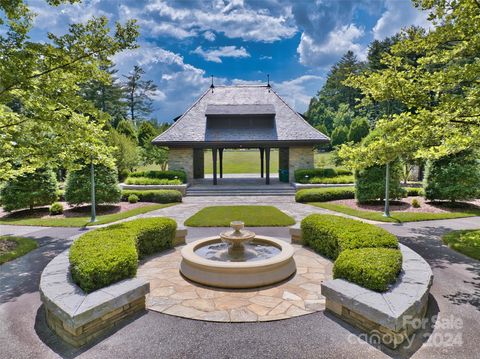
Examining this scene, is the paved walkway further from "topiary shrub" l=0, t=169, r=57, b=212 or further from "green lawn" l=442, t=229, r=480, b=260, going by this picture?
"topiary shrub" l=0, t=169, r=57, b=212

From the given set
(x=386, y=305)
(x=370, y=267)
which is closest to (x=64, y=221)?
(x=370, y=267)

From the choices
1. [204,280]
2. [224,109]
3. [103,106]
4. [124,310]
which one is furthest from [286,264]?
[103,106]

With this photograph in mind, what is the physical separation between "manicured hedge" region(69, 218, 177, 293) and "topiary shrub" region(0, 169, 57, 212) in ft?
32.1

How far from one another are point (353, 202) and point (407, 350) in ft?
42.9

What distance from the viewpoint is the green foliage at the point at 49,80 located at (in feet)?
22.0

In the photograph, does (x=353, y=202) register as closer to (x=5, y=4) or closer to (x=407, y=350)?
(x=407, y=350)

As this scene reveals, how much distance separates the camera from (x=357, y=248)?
636 cm

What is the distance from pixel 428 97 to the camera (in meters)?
7.80

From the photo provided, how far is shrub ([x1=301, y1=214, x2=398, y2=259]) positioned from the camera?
6.50 meters

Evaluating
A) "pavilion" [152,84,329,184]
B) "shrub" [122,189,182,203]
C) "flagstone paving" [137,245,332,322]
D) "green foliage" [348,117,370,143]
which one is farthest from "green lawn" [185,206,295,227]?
"green foliage" [348,117,370,143]

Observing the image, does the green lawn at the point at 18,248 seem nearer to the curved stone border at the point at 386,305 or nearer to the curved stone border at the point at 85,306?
the curved stone border at the point at 85,306

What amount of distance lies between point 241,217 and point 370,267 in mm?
8404

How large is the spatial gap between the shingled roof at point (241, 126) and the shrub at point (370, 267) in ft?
56.0

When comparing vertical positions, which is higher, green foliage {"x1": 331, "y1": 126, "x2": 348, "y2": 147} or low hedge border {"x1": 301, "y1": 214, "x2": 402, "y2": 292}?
green foliage {"x1": 331, "y1": 126, "x2": 348, "y2": 147}
